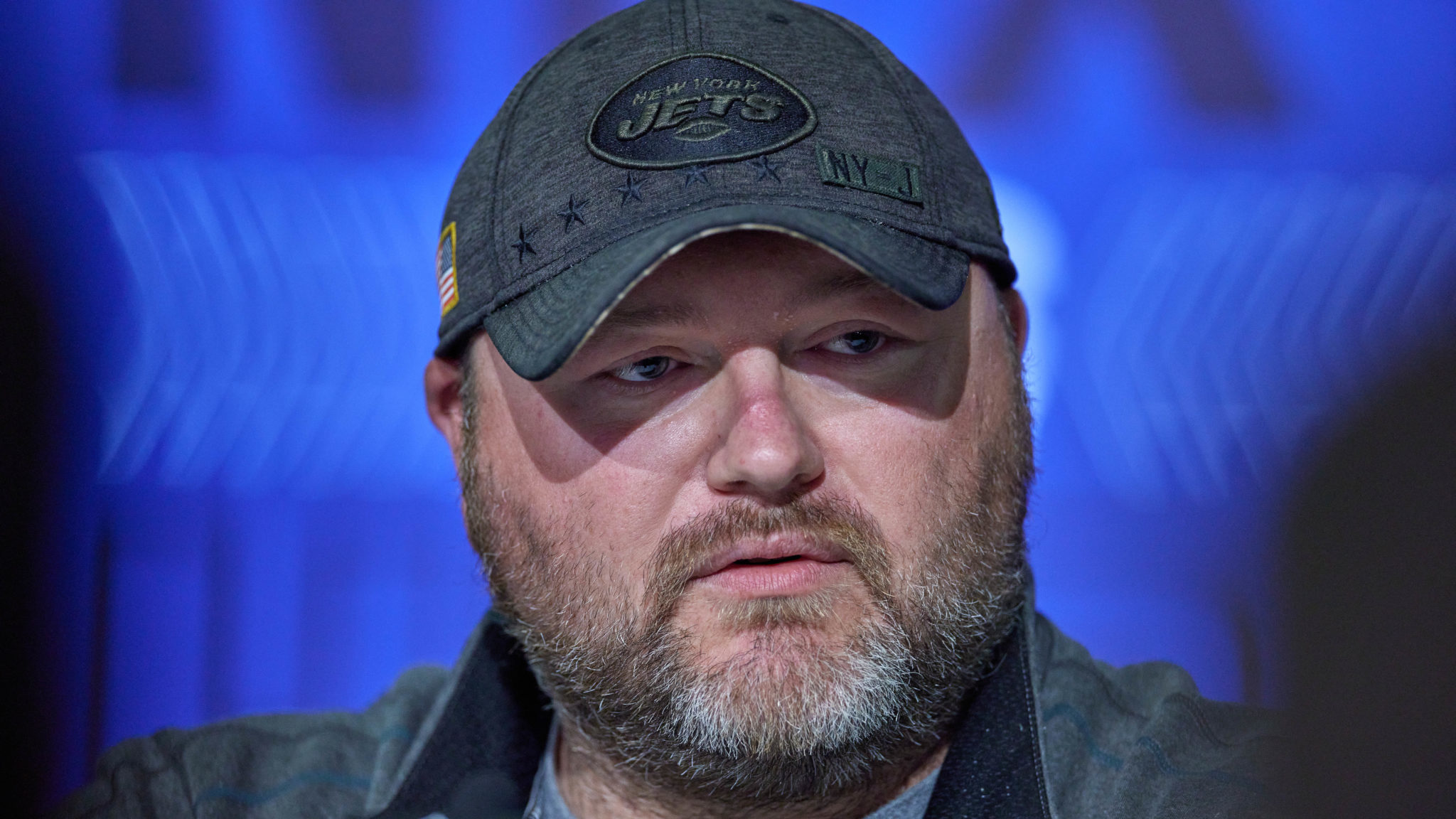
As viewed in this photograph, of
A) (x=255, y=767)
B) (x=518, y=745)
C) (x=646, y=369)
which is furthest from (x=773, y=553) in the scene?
(x=255, y=767)

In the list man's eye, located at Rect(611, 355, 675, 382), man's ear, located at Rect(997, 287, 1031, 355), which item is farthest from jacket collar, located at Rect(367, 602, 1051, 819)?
man's eye, located at Rect(611, 355, 675, 382)

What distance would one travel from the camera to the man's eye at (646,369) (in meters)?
1.09

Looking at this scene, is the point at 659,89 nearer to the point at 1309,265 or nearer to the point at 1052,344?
the point at 1052,344

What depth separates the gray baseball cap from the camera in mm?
1028

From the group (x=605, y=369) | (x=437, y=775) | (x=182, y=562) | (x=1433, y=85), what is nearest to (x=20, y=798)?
(x=182, y=562)

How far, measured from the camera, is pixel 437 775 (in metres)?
1.28

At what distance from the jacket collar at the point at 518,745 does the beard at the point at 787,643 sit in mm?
32

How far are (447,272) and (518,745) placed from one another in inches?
20.5

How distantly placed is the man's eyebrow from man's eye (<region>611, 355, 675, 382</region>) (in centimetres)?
5

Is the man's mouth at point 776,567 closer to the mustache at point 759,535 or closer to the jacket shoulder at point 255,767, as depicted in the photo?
the mustache at point 759,535

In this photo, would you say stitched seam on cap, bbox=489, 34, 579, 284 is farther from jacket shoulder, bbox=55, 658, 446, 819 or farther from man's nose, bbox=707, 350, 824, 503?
jacket shoulder, bbox=55, 658, 446, 819

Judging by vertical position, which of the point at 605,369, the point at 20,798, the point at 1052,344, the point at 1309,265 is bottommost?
the point at 20,798

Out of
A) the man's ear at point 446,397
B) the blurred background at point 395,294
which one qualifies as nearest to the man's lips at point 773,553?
the man's ear at point 446,397

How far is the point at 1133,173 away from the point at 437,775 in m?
1.31
